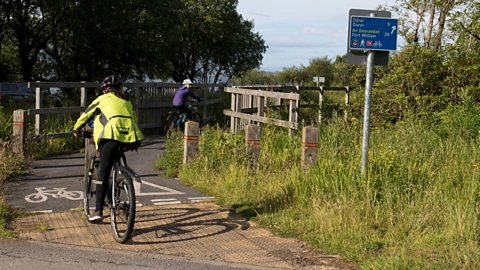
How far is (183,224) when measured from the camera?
696cm

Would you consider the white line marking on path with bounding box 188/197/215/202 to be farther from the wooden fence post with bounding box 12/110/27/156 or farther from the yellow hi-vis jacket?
the wooden fence post with bounding box 12/110/27/156

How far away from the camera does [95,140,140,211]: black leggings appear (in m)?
6.29

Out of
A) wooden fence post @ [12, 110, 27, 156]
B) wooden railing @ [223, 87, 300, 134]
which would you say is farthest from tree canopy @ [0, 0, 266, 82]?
wooden fence post @ [12, 110, 27, 156]

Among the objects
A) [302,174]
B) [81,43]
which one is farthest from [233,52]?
[302,174]

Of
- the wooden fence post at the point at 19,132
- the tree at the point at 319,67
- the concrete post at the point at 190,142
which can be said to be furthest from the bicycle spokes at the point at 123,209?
the tree at the point at 319,67

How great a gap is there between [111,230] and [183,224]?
851 millimetres

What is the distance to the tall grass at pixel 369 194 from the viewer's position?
587 cm

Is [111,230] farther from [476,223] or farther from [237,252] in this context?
[476,223]

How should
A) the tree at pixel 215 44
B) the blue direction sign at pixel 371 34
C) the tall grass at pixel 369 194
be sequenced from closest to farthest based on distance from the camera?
1. the tall grass at pixel 369 194
2. the blue direction sign at pixel 371 34
3. the tree at pixel 215 44

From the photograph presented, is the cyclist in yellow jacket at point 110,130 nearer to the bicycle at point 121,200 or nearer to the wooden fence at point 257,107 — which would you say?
the bicycle at point 121,200

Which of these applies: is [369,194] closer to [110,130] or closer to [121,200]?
[121,200]

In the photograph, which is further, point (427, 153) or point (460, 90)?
point (460, 90)

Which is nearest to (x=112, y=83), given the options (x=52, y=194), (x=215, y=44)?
(x=52, y=194)

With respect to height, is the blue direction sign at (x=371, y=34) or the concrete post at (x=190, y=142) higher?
the blue direction sign at (x=371, y=34)
